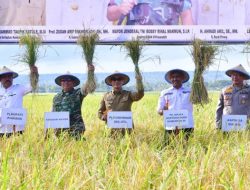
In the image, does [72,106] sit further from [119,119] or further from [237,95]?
[237,95]

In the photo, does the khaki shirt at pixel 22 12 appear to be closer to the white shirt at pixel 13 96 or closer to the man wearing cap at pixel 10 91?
the man wearing cap at pixel 10 91

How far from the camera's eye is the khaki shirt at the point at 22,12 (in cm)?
698

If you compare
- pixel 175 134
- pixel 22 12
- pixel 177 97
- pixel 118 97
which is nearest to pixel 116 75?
pixel 118 97

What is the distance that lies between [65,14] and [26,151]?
3452mm

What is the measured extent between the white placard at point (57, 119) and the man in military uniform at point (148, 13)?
2.23m

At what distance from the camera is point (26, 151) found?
151 inches

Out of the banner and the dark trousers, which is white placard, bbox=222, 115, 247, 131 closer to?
the dark trousers

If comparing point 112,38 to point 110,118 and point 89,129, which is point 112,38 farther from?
point 110,118

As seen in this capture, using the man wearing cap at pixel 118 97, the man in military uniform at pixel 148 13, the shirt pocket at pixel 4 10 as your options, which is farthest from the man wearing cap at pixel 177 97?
the shirt pocket at pixel 4 10

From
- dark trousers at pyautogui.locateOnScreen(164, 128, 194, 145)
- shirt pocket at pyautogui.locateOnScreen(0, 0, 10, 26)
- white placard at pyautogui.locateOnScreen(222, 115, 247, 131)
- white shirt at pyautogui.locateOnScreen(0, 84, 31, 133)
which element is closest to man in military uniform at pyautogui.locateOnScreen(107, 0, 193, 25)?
shirt pocket at pyautogui.locateOnScreen(0, 0, 10, 26)

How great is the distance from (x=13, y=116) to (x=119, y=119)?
3.50ft

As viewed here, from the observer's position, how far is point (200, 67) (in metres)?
5.36

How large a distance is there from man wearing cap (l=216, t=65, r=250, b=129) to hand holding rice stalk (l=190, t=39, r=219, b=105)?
0.22 m

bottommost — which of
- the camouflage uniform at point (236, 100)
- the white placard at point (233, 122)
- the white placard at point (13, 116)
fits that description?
the white placard at point (233, 122)
